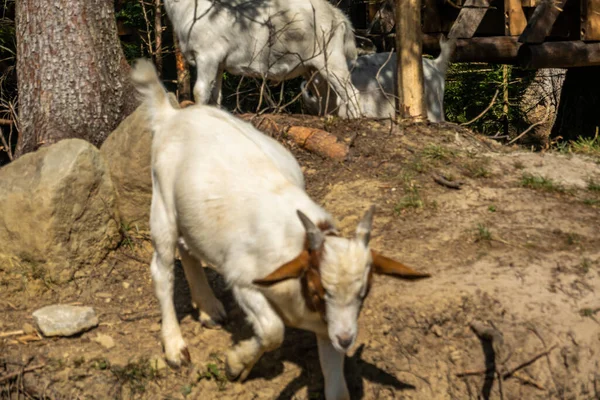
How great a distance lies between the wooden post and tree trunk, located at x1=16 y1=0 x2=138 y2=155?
2.85 meters

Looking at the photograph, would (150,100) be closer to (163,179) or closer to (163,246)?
(163,179)

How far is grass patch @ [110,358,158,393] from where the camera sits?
492 centimetres

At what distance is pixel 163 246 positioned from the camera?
4.95 m

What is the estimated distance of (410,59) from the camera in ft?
25.9

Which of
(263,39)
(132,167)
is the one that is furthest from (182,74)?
(132,167)

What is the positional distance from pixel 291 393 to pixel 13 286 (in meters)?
2.36

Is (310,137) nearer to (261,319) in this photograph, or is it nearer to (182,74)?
(261,319)

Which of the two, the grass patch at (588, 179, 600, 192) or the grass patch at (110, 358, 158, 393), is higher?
the grass patch at (588, 179, 600, 192)

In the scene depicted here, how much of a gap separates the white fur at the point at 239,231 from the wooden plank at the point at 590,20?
444 cm

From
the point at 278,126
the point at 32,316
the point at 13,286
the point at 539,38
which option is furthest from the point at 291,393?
the point at 539,38

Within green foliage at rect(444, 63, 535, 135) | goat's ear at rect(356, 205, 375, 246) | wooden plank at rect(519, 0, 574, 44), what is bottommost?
green foliage at rect(444, 63, 535, 135)

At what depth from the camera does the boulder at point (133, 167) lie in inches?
250

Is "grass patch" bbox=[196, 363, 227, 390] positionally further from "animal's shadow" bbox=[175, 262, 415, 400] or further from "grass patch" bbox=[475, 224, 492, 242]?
"grass patch" bbox=[475, 224, 492, 242]

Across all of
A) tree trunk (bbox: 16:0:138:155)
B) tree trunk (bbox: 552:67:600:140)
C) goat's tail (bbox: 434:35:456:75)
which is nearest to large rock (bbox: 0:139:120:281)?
tree trunk (bbox: 16:0:138:155)
